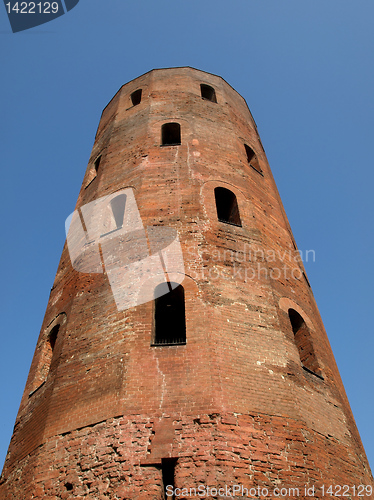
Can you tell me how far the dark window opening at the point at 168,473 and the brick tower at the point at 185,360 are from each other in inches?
0.8

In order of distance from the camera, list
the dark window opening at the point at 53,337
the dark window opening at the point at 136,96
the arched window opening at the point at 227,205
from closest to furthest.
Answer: the dark window opening at the point at 53,337 → the arched window opening at the point at 227,205 → the dark window opening at the point at 136,96

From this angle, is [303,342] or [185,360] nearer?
[185,360]

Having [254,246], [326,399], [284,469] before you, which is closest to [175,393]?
[284,469]

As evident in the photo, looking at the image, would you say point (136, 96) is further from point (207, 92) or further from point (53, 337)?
point (53, 337)

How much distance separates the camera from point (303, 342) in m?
9.41

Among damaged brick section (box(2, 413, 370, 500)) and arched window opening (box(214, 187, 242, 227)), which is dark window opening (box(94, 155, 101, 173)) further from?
damaged brick section (box(2, 413, 370, 500))

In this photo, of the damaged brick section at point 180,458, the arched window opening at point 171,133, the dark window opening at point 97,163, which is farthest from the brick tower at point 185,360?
the dark window opening at point 97,163

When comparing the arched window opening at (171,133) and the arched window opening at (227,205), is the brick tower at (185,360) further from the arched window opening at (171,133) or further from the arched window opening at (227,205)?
the arched window opening at (171,133)

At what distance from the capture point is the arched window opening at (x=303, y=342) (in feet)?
30.1

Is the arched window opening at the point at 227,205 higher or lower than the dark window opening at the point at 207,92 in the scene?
lower

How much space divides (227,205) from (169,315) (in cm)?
303

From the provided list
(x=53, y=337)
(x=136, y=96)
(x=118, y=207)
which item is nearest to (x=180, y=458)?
(x=53, y=337)

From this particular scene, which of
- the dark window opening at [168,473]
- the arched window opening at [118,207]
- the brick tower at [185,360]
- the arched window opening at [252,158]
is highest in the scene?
the arched window opening at [252,158]

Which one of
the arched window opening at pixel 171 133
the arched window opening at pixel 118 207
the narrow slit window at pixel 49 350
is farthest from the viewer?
the arched window opening at pixel 171 133
